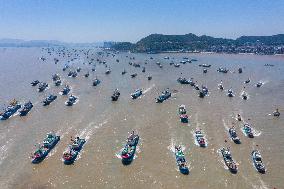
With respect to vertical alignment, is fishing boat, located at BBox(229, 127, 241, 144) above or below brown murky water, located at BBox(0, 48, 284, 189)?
above

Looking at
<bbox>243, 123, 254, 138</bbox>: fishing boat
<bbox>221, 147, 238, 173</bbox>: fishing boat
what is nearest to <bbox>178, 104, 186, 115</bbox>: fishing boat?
<bbox>243, 123, 254, 138</bbox>: fishing boat

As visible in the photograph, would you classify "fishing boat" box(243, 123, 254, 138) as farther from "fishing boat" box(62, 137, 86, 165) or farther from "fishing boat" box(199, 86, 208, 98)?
"fishing boat" box(62, 137, 86, 165)

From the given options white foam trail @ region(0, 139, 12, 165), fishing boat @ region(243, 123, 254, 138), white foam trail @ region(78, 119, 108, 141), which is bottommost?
white foam trail @ region(0, 139, 12, 165)

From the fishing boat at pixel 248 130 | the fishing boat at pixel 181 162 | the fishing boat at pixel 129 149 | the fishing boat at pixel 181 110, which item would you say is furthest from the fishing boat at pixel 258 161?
the fishing boat at pixel 181 110

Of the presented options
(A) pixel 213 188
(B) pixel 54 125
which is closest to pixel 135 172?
(A) pixel 213 188

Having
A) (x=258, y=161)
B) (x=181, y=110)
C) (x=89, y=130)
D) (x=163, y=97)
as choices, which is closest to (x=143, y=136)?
(x=89, y=130)

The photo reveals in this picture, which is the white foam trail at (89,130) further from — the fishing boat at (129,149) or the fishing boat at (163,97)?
the fishing boat at (163,97)

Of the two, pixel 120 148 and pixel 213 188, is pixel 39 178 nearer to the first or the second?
pixel 120 148
